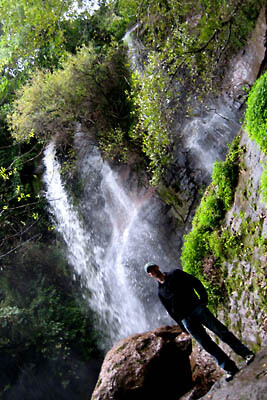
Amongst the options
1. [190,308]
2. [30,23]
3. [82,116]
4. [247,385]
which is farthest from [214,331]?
[30,23]

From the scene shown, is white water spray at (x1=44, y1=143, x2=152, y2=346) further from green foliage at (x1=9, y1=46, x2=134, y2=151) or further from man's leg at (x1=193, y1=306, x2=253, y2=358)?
man's leg at (x1=193, y1=306, x2=253, y2=358)

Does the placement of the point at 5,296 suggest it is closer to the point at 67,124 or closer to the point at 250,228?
the point at 67,124

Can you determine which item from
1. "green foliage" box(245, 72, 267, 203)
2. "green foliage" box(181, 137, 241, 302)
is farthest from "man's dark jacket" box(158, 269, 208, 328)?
"green foliage" box(181, 137, 241, 302)

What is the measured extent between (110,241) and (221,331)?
7917 millimetres

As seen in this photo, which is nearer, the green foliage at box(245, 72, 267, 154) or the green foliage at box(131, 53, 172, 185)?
the green foliage at box(245, 72, 267, 154)

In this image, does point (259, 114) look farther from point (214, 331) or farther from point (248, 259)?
point (214, 331)

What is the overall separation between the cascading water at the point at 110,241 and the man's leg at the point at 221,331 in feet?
18.9

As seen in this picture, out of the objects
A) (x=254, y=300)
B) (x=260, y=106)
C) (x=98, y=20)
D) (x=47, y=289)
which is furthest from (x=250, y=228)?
(x=98, y=20)

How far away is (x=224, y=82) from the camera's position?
29.3ft

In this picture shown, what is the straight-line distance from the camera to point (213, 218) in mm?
6730

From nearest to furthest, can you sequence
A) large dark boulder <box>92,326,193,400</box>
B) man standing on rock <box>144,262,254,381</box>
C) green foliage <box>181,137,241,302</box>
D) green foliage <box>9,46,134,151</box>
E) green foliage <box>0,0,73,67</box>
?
man standing on rock <box>144,262,254,381</box>
green foliage <box>181,137,241,302</box>
large dark boulder <box>92,326,193,400</box>
green foliage <box>0,0,73,67</box>
green foliage <box>9,46,134,151</box>

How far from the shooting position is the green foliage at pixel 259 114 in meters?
5.09

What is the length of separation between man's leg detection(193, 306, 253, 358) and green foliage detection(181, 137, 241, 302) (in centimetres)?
205

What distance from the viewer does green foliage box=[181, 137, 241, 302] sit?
21.1 ft
